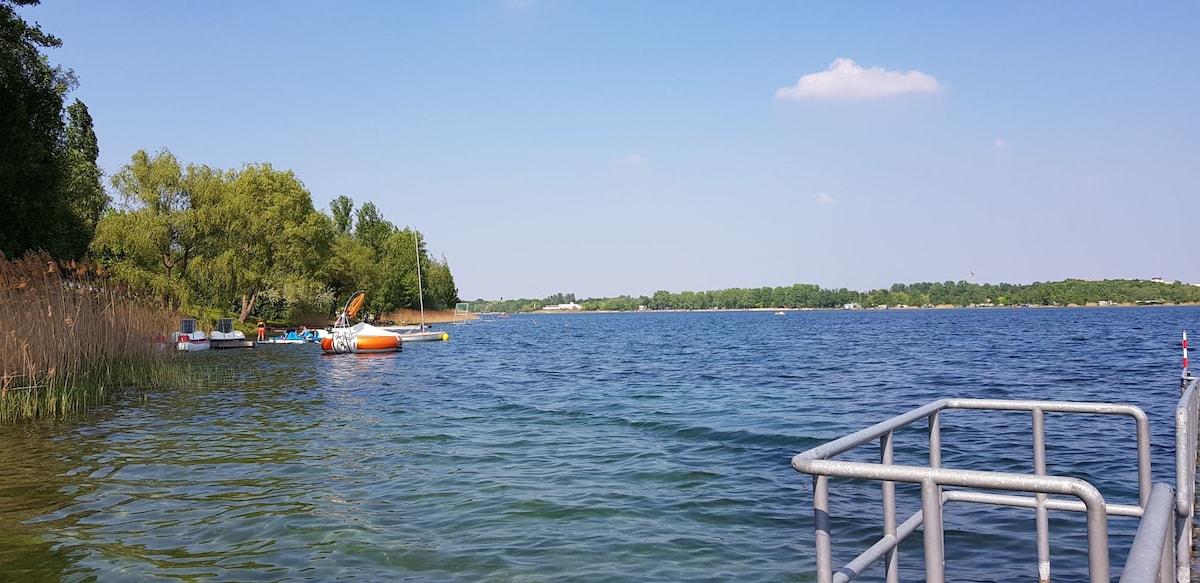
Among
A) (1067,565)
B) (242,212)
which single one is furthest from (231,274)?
(1067,565)

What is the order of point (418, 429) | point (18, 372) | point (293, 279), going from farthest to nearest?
point (293, 279) → point (418, 429) → point (18, 372)

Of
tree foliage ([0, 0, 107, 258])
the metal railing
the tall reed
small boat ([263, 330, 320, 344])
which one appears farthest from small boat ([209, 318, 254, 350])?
the metal railing

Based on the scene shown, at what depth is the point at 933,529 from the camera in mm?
3242

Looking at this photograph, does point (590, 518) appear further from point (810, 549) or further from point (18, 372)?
point (18, 372)

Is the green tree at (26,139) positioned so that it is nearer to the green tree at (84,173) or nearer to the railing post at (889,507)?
the green tree at (84,173)

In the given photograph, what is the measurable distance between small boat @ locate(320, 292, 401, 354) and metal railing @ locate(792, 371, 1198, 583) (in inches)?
1684

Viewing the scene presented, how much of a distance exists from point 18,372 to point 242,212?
4136 cm

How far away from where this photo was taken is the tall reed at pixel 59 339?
1497cm

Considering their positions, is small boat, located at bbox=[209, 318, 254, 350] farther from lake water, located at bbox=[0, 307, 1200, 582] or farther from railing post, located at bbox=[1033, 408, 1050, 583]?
railing post, located at bbox=[1033, 408, 1050, 583]

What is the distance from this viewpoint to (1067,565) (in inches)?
287

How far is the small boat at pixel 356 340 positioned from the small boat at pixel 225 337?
591cm

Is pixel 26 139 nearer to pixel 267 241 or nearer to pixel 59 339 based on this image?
pixel 59 339

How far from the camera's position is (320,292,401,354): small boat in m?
44.9

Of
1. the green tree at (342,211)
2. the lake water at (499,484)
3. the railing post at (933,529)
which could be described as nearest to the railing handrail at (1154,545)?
the railing post at (933,529)
